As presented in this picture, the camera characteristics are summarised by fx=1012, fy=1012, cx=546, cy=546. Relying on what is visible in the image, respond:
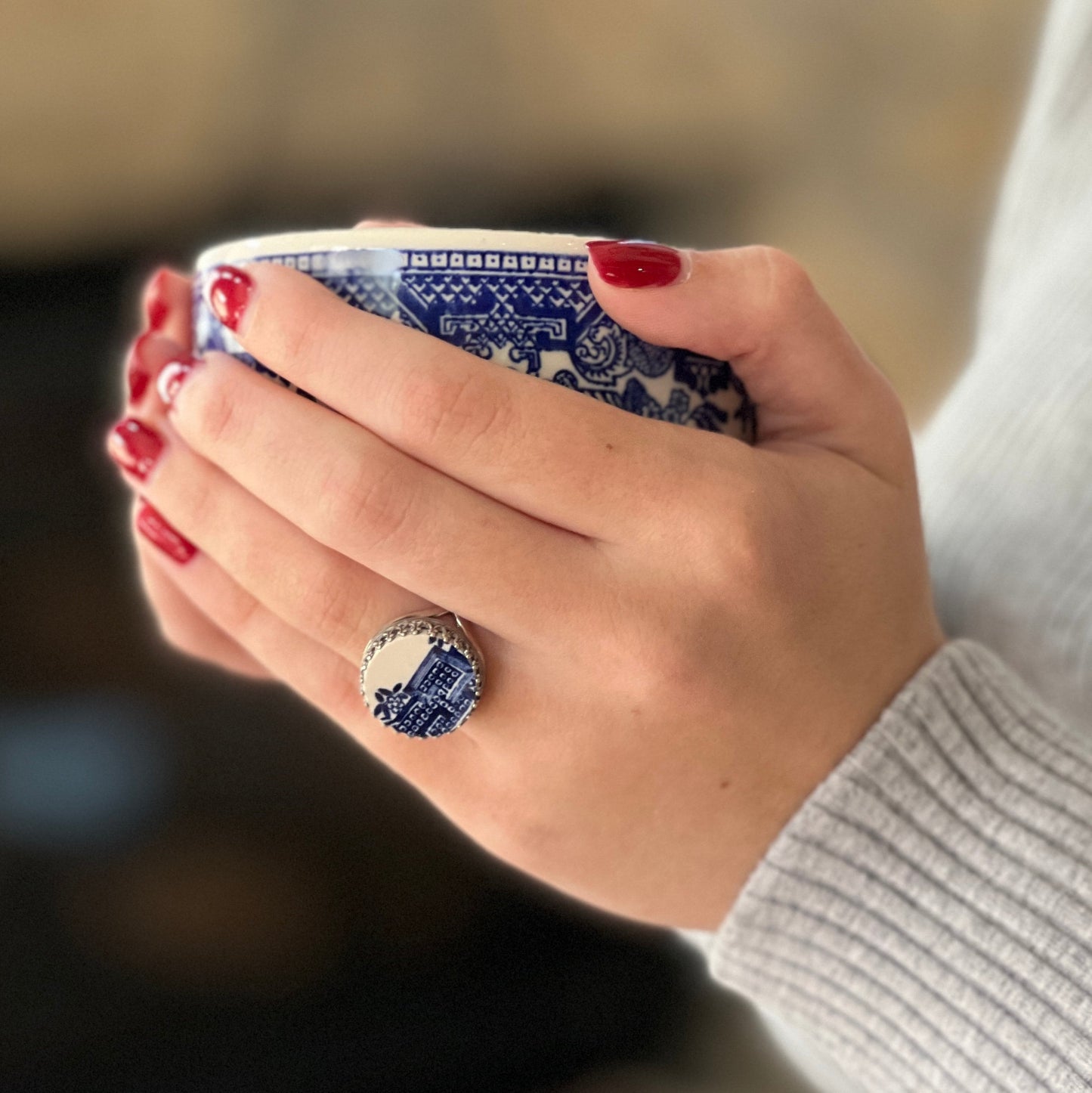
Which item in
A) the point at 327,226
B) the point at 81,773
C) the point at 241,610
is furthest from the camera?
the point at 327,226

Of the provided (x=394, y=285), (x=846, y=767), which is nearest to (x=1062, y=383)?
(x=846, y=767)

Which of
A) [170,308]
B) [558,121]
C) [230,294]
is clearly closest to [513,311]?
[230,294]

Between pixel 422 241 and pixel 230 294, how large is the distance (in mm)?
82

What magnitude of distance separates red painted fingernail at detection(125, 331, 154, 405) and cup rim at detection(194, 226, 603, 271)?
11cm

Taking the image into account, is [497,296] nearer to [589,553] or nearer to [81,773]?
[589,553]

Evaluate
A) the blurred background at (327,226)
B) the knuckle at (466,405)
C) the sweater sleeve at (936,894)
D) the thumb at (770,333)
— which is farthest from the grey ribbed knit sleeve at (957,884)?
the blurred background at (327,226)

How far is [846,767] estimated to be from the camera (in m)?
0.46

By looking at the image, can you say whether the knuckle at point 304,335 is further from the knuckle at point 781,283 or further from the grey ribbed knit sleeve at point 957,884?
the grey ribbed knit sleeve at point 957,884

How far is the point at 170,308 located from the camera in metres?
0.50

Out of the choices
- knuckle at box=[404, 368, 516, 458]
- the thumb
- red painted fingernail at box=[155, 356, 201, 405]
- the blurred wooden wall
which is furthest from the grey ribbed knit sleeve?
the blurred wooden wall

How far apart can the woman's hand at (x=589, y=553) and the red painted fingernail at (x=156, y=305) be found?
0.09ft

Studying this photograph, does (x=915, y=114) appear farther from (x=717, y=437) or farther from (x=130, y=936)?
(x=130, y=936)

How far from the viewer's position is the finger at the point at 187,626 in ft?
1.76

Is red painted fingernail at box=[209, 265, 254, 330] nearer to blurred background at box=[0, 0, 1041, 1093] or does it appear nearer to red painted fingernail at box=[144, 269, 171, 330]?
red painted fingernail at box=[144, 269, 171, 330]
